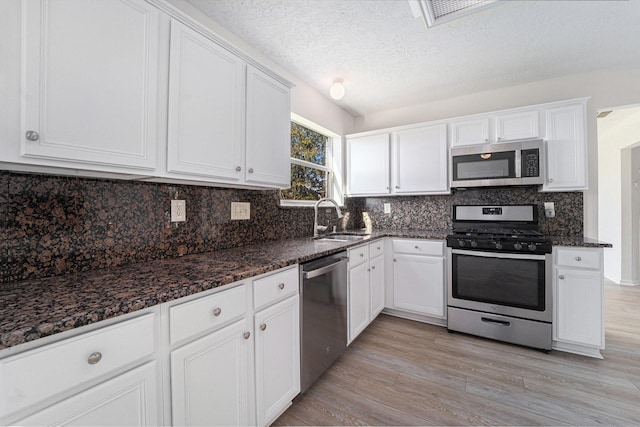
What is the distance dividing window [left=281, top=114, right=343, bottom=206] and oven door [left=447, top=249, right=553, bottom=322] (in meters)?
1.57

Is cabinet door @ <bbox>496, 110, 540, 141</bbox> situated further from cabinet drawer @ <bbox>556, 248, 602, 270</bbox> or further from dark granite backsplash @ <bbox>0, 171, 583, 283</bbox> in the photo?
dark granite backsplash @ <bbox>0, 171, 583, 283</bbox>

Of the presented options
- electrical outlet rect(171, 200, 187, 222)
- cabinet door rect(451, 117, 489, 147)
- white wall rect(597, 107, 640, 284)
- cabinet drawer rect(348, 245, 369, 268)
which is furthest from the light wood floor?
white wall rect(597, 107, 640, 284)

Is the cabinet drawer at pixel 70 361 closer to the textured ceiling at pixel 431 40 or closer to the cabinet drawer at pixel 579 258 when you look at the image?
the textured ceiling at pixel 431 40

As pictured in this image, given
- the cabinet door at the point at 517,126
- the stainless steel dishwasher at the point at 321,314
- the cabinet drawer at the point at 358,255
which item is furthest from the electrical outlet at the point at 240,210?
the cabinet door at the point at 517,126

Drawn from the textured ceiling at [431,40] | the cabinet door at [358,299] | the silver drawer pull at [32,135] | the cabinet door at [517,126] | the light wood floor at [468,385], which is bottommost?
the light wood floor at [468,385]

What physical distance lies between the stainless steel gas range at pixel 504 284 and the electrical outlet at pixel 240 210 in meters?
1.84

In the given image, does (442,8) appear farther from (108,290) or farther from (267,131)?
(108,290)

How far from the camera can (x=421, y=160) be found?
2959 mm

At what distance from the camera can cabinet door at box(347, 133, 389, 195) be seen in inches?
125

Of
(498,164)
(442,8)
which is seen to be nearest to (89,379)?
(442,8)

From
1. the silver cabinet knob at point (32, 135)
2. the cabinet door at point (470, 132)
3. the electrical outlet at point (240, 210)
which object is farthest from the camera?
the cabinet door at point (470, 132)

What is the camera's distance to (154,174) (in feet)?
3.91

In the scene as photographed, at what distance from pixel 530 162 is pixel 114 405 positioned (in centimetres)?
317

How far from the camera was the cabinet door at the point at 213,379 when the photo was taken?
3.12ft
